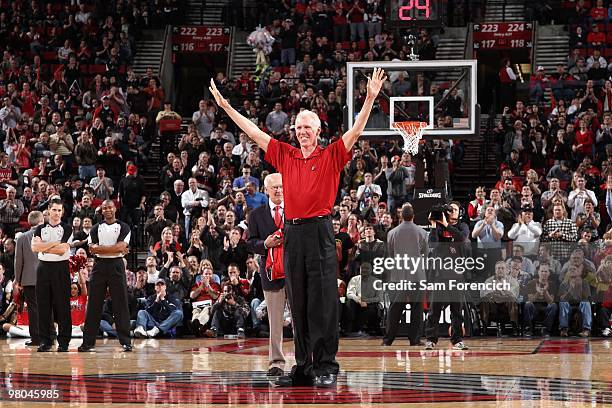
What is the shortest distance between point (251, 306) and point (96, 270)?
4.00m

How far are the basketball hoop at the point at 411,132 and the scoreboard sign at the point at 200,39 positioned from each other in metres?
14.0

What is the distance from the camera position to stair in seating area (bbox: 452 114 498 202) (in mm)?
23984

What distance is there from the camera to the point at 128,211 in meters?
22.0

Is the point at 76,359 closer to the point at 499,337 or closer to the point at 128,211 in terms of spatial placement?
the point at 499,337

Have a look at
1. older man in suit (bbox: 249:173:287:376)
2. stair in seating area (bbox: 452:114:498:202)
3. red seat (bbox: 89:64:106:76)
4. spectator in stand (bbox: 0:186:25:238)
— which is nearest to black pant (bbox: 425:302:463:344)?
older man in suit (bbox: 249:173:287:376)

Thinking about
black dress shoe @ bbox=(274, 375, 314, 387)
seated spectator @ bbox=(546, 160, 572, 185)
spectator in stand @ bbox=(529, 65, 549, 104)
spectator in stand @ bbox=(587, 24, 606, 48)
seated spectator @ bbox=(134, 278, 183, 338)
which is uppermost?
spectator in stand @ bbox=(587, 24, 606, 48)

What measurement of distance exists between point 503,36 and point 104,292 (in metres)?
18.8

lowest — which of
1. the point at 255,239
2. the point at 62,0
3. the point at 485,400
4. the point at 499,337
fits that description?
the point at 499,337

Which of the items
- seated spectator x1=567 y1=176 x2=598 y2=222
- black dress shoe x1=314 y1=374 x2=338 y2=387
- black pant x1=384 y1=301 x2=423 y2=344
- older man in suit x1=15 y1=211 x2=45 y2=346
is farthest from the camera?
seated spectator x1=567 y1=176 x2=598 y2=222

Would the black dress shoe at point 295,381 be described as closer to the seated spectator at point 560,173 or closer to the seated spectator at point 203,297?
the seated spectator at point 203,297

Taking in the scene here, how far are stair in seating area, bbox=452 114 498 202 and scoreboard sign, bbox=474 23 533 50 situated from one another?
5569mm

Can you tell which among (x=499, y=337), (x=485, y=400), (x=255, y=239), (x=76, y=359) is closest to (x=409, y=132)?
(x=499, y=337)

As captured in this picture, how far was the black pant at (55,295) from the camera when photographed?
1432 cm

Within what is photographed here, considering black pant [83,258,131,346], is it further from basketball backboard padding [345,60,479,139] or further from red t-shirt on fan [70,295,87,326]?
basketball backboard padding [345,60,479,139]
